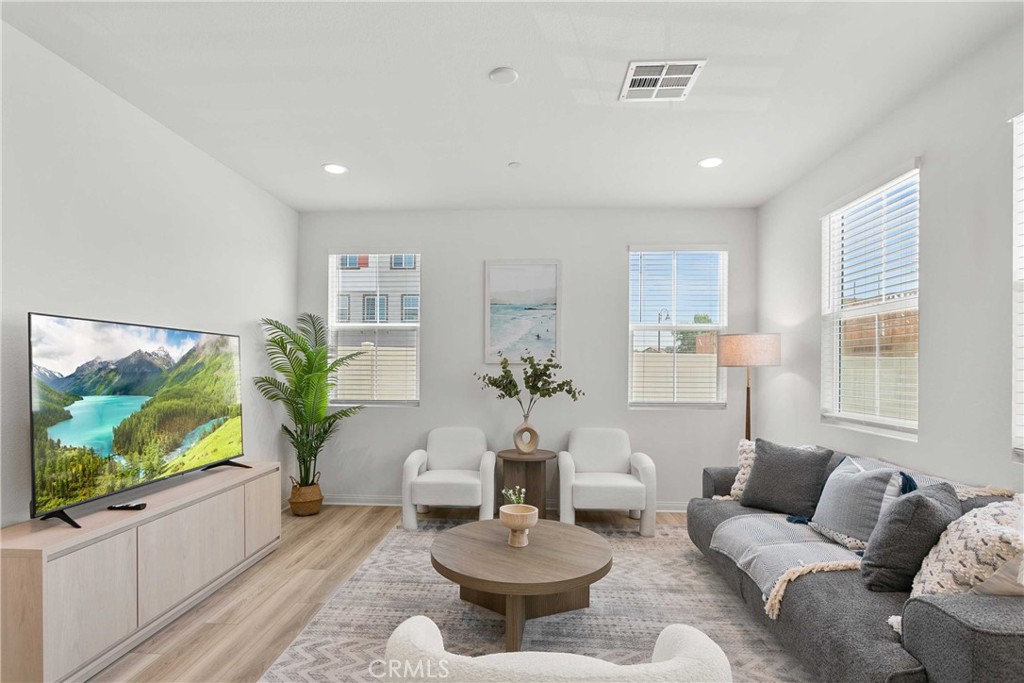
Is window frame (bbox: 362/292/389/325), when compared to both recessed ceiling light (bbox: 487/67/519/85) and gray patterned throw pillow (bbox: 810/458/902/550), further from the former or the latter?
gray patterned throw pillow (bbox: 810/458/902/550)

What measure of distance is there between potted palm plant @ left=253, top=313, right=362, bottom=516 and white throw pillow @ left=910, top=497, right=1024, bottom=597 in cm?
402

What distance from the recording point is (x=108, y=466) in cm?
247

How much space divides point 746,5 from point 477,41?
1.09 meters

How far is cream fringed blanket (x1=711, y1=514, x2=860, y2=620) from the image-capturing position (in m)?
2.29

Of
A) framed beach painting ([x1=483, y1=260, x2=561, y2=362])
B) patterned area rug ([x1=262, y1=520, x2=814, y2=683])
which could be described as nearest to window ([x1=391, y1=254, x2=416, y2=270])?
framed beach painting ([x1=483, y1=260, x2=561, y2=362])

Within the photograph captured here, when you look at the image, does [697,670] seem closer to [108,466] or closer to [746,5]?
[746,5]

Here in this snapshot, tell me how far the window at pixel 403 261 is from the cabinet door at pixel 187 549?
8.10 feet

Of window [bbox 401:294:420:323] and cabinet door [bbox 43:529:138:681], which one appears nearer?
cabinet door [bbox 43:529:138:681]

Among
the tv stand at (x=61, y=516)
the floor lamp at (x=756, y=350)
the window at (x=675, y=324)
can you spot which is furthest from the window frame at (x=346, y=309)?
the floor lamp at (x=756, y=350)

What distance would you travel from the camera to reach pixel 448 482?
4.11 meters

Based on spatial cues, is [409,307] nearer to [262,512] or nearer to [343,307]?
[343,307]

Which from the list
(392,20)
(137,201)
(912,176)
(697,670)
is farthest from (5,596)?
(912,176)

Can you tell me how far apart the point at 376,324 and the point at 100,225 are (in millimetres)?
2512

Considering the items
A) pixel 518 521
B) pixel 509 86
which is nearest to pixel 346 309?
pixel 509 86
